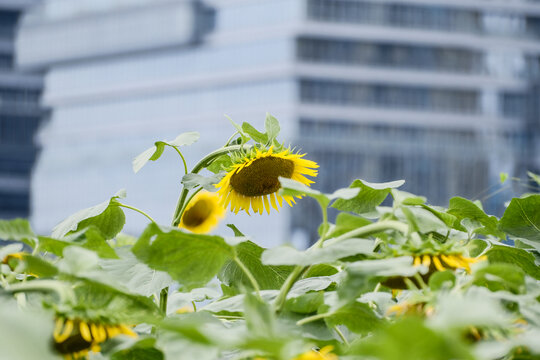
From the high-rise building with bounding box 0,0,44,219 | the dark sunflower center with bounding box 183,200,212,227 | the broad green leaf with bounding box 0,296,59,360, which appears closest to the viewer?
the broad green leaf with bounding box 0,296,59,360

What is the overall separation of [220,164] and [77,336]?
162 mm

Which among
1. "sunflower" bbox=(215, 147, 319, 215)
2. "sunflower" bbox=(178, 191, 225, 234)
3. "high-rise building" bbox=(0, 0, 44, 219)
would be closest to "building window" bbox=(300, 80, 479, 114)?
"high-rise building" bbox=(0, 0, 44, 219)

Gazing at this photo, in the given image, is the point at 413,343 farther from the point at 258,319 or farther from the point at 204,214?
the point at 204,214

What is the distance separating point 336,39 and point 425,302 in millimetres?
9500

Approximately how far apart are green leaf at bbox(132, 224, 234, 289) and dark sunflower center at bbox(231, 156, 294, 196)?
0.11 metres

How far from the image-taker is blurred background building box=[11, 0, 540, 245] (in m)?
9.40

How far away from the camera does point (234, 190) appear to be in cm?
33

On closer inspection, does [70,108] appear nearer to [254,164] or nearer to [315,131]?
[315,131]

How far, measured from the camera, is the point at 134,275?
220mm

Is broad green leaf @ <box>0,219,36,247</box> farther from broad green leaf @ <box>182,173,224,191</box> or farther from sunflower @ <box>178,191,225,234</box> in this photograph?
sunflower @ <box>178,191,225,234</box>

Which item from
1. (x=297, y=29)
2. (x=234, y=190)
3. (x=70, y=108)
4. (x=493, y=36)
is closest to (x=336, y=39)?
(x=297, y=29)

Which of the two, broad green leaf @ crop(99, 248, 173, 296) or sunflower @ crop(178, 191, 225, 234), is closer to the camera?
broad green leaf @ crop(99, 248, 173, 296)

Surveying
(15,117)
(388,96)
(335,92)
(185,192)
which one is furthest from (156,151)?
(15,117)

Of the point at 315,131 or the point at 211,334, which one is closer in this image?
the point at 211,334
